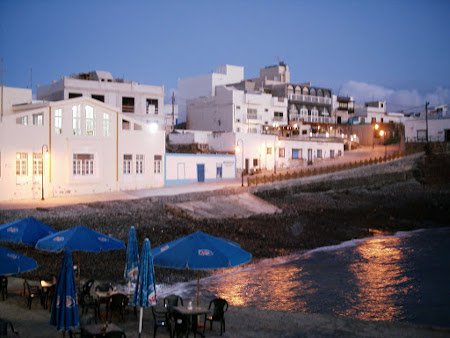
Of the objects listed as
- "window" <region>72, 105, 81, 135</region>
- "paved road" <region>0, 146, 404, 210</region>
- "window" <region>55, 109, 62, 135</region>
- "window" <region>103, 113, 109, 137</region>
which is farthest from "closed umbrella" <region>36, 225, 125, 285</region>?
"window" <region>103, 113, 109, 137</region>

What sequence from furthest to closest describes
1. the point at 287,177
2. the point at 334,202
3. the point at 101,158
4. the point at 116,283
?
the point at 287,177 → the point at 334,202 → the point at 101,158 → the point at 116,283

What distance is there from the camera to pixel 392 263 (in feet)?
88.4

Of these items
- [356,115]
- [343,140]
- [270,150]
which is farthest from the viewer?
[356,115]

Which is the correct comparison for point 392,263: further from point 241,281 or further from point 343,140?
point 343,140

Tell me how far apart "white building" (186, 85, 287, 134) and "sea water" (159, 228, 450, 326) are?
116 ft

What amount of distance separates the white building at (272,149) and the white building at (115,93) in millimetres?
7728

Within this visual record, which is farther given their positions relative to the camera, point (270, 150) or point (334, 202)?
point (270, 150)

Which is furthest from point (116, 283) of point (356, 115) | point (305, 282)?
point (356, 115)

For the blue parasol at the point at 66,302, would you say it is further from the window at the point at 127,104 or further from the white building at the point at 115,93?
the window at the point at 127,104

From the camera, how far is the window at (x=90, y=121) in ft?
125

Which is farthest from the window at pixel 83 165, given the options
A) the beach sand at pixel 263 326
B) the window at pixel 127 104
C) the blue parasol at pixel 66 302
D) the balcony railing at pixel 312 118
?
the balcony railing at pixel 312 118

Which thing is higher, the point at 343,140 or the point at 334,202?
the point at 343,140

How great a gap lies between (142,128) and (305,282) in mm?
23162

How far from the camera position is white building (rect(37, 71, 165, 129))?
55281mm
